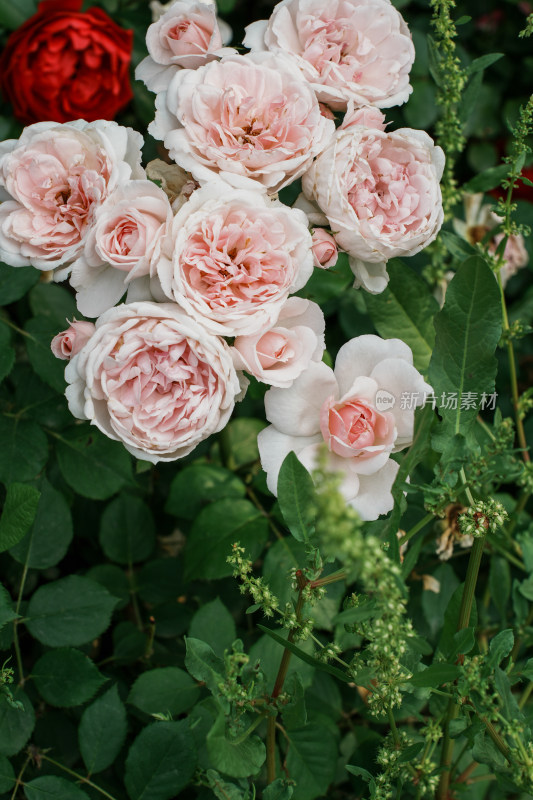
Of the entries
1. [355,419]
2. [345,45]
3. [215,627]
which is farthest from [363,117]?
[215,627]

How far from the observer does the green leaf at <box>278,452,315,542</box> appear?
77 cm

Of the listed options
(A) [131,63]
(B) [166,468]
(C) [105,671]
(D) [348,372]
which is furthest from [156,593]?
(A) [131,63]

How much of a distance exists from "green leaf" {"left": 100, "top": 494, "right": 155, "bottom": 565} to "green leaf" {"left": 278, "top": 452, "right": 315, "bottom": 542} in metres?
0.60

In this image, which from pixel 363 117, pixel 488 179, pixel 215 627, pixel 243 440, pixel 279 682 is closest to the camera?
pixel 279 682

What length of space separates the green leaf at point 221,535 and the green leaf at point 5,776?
0.36 metres

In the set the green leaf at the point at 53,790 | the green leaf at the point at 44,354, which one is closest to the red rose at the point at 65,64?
the green leaf at the point at 44,354

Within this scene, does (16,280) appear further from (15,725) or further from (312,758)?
(312,758)

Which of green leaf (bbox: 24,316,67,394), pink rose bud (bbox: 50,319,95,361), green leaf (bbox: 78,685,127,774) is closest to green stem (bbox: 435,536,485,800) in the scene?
green leaf (bbox: 78,685,127,774)

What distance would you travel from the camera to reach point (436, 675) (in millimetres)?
747

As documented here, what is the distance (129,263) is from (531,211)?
118 centimetres

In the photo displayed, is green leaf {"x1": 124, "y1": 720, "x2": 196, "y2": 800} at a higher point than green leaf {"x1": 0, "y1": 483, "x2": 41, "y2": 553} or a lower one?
lower

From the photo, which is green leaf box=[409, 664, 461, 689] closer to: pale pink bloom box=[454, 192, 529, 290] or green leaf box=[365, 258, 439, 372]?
green leaf box=[365, 258, 439, 372]

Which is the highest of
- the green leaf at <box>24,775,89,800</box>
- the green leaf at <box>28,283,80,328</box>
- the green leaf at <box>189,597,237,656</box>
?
the green leaf at <box>28,283,80,328</box>

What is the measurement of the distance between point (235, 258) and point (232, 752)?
1.77ft
